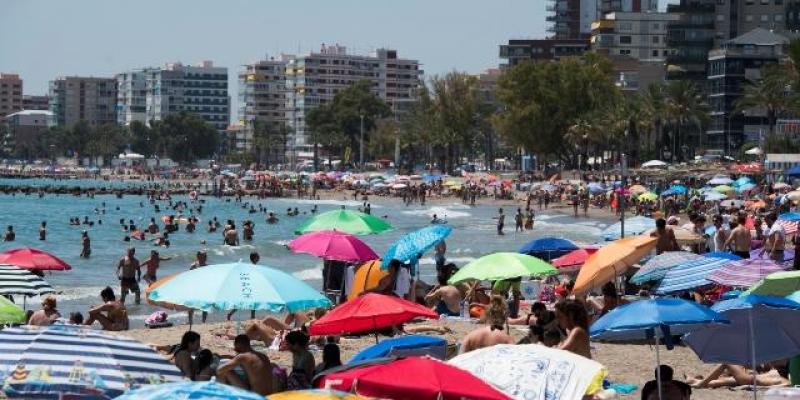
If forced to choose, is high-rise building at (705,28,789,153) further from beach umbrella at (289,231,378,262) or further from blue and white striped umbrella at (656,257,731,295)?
blue and white striped umbrella at (656,257,731,295)

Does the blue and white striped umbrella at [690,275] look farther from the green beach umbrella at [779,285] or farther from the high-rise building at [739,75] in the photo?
the high-rise building at [739,75]

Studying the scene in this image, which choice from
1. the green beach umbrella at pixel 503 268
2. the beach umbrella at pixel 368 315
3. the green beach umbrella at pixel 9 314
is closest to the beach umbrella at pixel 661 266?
the green beach umbrella at pixel 503 268

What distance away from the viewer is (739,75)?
9638 cm

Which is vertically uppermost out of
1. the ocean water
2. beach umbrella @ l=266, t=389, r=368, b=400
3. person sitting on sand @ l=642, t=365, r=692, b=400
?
beach umbrella @ l=266, t=389, r=368, b=400

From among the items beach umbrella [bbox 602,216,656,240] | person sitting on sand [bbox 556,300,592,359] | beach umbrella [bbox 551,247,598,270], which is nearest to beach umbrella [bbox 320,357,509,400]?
person sitting on sand [bbox 556,300,592,359]

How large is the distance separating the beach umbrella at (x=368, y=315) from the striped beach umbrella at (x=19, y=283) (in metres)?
3.95

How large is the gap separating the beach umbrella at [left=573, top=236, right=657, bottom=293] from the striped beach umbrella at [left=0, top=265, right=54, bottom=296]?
6.38m

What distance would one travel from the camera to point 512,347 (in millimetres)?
9500

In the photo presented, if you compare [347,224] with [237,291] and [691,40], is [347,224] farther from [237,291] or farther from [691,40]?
[691,40]

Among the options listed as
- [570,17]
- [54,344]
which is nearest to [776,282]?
[54,344]

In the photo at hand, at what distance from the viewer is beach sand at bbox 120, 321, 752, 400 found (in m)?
13.8

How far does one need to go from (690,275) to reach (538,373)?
651 centimetres

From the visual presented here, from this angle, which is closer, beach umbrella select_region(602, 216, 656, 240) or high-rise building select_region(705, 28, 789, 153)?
beach umbrella select_region(602, 216, 656, 240)

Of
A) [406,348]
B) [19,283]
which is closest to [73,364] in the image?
[406,348]
